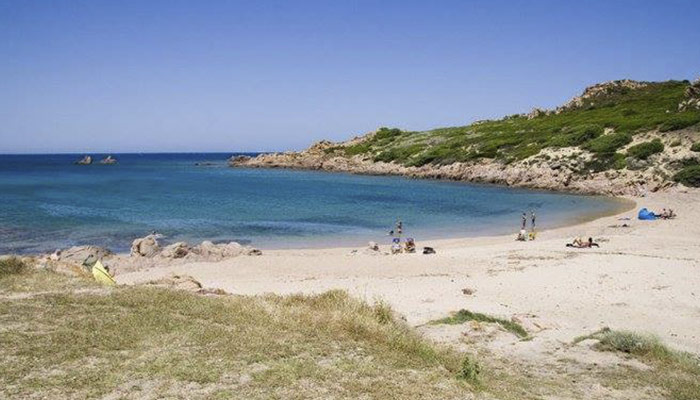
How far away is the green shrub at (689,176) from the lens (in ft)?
193

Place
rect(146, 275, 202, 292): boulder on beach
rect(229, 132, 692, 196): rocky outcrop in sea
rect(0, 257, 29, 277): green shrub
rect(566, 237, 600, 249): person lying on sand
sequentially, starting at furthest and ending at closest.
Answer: rect(229, 132, 692, 196): rocky outcrop in sea < rect(566, 237, 600, 249): person lying on sand < rect(0, 257, 29, 277): green shrub < rect(146, 275, 202, 292): boulder on beach

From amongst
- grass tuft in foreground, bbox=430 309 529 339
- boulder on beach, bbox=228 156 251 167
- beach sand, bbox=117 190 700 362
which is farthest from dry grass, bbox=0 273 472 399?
boulder on beach, bbox=228 156 251 167

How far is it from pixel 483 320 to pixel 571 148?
236 feet

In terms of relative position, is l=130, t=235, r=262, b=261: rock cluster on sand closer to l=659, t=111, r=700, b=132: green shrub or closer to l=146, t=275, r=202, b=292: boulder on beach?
l=146, t=275, r=202, b=292: boulder on beach

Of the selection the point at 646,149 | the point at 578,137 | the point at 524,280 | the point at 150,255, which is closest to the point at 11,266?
the point at 150,255

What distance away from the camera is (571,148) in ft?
265

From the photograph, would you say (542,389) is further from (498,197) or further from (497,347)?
(498,197)

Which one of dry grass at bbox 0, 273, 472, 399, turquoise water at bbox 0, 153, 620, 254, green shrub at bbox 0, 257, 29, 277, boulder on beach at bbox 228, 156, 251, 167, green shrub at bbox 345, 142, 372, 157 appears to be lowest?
turquoise water at bbox 0, 153, 620, 254

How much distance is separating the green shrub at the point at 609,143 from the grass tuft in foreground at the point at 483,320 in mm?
67137

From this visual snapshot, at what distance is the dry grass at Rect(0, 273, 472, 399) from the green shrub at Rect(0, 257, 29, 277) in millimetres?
3300

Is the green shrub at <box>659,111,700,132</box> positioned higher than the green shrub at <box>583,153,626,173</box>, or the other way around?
the green shrub at <box>659,111,700,132</box>

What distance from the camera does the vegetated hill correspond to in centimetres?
6862

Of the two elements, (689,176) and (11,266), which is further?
(689,176)

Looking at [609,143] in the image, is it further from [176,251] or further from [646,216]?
[176,251]
